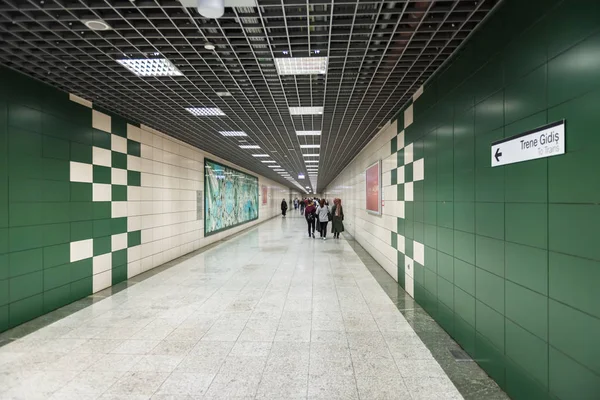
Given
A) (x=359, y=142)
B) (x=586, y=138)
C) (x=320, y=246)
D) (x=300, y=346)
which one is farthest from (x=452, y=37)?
(x=320, y=246)

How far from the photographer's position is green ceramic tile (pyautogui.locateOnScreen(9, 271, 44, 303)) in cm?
359

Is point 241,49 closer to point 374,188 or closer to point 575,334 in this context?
point 575,334

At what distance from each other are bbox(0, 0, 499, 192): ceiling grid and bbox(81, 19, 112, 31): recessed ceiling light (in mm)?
38

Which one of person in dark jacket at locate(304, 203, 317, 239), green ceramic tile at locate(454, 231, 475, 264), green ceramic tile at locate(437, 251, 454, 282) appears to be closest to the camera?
green ceramic tile at locate(454, 231, 475, 264)

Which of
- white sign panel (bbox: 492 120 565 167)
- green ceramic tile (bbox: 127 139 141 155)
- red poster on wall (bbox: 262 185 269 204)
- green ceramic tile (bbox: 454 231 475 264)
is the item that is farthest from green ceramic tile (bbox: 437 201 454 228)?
red poster on wall (bbox: 262 185 269 204)

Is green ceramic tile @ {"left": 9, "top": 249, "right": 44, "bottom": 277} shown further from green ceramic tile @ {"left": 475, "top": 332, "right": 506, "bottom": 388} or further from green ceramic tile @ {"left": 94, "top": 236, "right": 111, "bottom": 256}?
green ceramic tile @ {"left": 475, "top": 332, "right": 506, "bottom": 388}

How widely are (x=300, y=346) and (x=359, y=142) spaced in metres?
6.22

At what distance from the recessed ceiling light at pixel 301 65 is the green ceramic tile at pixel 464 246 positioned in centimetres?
228

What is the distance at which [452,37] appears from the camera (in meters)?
2.86

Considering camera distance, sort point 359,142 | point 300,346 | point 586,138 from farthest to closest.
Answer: point 359,142 < point 300,346 < point 586,138

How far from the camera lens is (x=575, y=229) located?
1676 millimetres

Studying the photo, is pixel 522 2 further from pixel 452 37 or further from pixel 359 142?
pixel 359 142

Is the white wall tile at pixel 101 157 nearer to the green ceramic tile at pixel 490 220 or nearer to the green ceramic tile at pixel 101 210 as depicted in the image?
the green ceramic tile at pixel 101 210

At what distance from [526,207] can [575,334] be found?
0.78 meters
